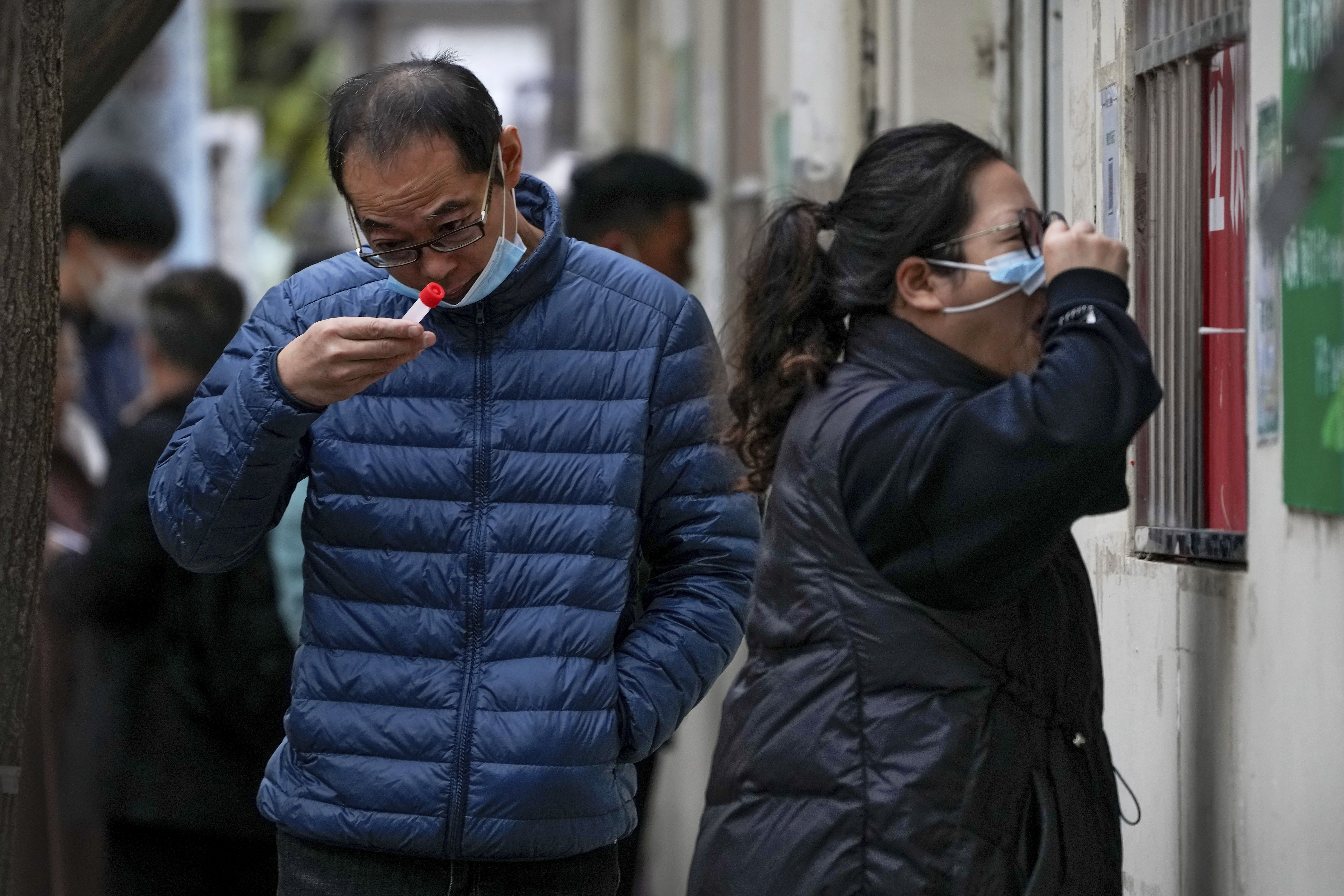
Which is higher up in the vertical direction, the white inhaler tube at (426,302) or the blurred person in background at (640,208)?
the blurred person in background at (640,208)

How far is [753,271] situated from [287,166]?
22.9 m

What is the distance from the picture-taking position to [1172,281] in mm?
3049

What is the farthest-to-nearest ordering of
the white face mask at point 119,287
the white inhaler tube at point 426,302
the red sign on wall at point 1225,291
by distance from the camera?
the white face mask at point 119,287 → the red sign on wall at point 1225,291 → the white inhaler tube at point 426,302

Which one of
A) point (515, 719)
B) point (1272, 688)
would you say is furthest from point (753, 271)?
point (1272, 688)

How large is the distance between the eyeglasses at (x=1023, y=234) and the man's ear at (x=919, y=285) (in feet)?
0.08

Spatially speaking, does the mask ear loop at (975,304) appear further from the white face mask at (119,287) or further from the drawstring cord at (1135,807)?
the white face mask at (119,287)

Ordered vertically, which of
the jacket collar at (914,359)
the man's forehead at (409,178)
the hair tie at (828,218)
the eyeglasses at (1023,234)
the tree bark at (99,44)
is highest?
the tree bark at (99,44)

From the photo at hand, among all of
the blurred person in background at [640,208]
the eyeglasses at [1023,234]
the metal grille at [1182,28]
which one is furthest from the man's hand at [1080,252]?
the blurred person in background at [640,208]

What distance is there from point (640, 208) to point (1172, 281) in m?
2.46

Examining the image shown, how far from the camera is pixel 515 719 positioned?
101 inches

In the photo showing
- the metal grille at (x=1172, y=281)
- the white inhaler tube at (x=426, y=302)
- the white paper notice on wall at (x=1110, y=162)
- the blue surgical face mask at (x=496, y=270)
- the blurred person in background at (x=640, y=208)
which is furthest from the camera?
the blurred person in background at (x=640, y=208)

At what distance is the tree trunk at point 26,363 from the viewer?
2525 millimetres

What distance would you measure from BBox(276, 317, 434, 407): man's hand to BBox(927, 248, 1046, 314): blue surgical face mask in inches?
25.7

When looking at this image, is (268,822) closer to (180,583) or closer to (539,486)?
(180,583)
